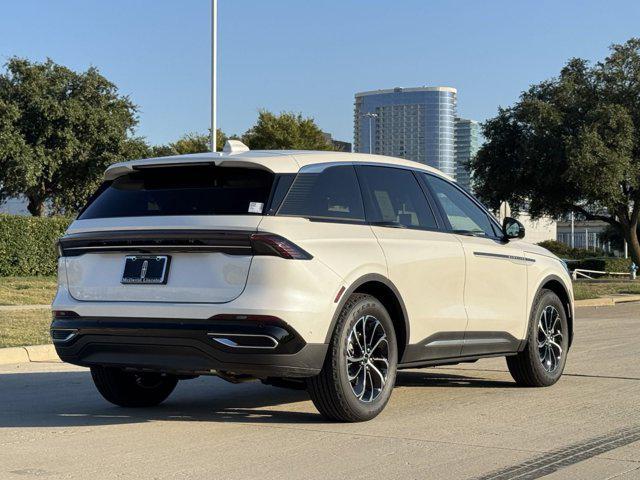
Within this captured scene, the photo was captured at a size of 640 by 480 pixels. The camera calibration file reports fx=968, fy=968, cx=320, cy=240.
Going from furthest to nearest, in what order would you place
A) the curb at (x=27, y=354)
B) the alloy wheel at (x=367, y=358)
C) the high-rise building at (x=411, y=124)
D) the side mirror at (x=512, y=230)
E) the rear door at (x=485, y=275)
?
the high-rise building at (x=411, y=124), the curb at (x=27, y=354), the side mirror at (x=512, y=230), the rear door at (x=485, y=275), the alloy wheel at (x=367, y=358)

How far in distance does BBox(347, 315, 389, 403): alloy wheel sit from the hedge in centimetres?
2185

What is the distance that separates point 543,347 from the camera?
28.6ft

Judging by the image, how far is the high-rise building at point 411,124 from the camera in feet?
165

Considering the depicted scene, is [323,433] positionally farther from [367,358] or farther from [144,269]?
[144,269]

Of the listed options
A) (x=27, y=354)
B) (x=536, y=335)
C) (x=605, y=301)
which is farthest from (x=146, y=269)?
(x=605, y=301)

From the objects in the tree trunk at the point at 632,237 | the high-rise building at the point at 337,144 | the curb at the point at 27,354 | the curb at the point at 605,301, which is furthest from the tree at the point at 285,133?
the curb at the point at 27,354

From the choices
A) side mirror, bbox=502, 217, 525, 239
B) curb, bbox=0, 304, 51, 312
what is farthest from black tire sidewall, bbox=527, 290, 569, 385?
curb, bbox=0, 304, 51, 312

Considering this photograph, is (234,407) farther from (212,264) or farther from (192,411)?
(212,264)

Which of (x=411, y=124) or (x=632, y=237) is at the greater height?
(x=411, y=124)

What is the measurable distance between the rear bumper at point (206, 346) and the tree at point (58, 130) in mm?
33708

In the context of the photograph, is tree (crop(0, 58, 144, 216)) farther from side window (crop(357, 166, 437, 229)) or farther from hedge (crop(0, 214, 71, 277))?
side window (crop(357, 166, 437, 229))

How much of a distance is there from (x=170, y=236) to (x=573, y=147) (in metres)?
30.5

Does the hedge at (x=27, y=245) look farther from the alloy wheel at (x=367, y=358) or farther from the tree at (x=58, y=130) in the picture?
the alloy wheel at (x=367, y=358)

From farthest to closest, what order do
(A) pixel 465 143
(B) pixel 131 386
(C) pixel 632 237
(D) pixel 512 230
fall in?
1. (A) pixel 465 143
2. (C) pixel 632 237
3. (D) pixel 512 230
4. (B) pixel 131 386
